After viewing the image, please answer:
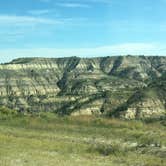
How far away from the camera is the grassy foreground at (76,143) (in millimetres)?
23672

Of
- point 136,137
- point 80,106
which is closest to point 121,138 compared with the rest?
point 136,137

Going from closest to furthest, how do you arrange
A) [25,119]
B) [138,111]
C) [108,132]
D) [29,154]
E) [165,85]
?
[29,154], [108,132], [25,119], [138,111], [165,85]

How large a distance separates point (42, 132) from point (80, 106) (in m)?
117

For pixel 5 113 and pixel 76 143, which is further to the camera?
pixel 5 113

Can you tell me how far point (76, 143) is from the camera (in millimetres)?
30797

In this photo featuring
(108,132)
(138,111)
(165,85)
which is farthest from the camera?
(165,85)

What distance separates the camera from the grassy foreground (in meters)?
23.7

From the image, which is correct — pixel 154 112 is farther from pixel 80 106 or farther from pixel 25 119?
pixel 25 119

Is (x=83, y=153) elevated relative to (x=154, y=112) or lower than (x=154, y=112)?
elevated

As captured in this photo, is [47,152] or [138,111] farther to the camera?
[138,111]

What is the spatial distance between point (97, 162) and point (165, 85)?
13258 centimetres

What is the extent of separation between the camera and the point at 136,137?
3547cm

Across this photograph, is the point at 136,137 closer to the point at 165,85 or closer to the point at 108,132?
the point at 108,132

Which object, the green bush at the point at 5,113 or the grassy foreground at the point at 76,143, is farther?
the green bush at the point at 5,113
